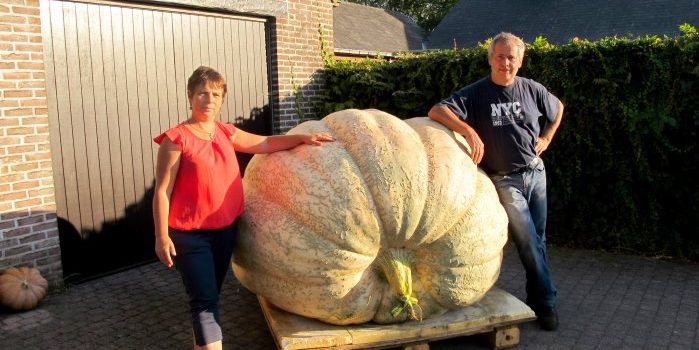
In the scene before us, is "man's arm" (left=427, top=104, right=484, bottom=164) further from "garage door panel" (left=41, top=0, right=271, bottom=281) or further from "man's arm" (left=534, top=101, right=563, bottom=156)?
"garage door panel" (left=41, top=0, right=271, bottom=281)

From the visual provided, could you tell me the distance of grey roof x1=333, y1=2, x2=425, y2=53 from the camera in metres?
17.9

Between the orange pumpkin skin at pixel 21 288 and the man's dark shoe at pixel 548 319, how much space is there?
3.69 metres

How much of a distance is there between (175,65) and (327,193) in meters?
3.44

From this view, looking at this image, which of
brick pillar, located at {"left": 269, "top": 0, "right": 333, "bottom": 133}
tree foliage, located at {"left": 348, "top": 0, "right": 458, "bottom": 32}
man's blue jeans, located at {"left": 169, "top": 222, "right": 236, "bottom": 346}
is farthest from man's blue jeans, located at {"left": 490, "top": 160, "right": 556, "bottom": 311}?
tree foliage, located at {"left": 348, "top": 0, "right": 458, "bottom": 32}

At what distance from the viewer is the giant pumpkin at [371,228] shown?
2842 millimetres

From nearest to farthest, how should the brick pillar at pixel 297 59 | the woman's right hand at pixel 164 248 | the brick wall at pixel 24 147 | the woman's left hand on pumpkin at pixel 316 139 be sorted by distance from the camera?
the woman's right hand at pixel 164 248 → the woman's left hand on pumpkin at pixel 316 139 → the brick wall at pixel 24 147 → the brick pillar at pixel 297 59

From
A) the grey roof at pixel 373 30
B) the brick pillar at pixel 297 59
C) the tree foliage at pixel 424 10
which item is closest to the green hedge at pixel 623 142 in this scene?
A: the brick pillar at pixel 297 59

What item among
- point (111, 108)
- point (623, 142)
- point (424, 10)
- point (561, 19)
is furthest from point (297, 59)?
point (424, 10)

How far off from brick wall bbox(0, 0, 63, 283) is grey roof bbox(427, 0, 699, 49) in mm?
15293

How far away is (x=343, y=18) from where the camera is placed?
65.1 ft

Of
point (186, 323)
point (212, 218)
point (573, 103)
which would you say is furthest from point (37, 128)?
point (573, 103)

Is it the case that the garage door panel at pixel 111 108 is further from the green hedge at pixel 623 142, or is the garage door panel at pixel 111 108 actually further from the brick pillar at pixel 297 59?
the green hedge at pixel 623 142

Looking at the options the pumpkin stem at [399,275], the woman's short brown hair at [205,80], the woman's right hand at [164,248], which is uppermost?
the woman's short brown hair at [205,80]

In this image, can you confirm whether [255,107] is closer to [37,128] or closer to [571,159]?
[37,128]
